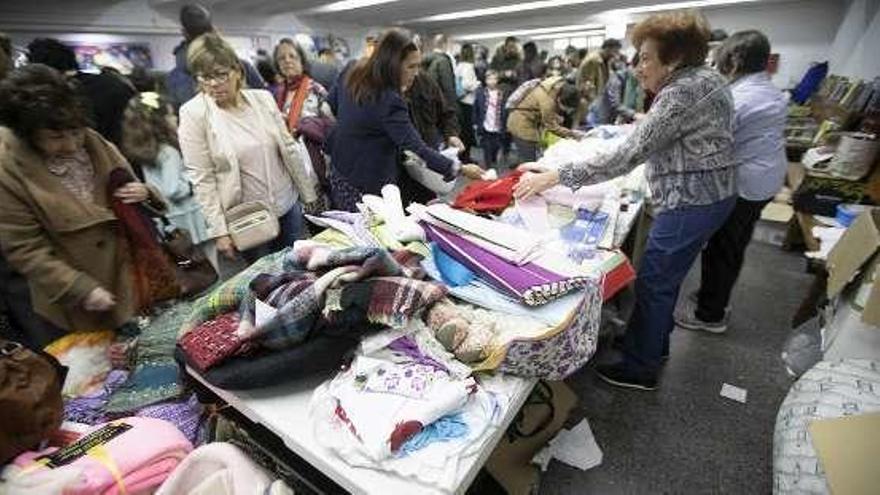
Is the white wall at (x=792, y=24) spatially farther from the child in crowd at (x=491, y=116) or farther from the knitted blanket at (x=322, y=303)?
the knitted blanket at (x=322, y=303)

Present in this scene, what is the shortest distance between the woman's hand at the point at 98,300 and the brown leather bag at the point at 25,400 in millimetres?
346

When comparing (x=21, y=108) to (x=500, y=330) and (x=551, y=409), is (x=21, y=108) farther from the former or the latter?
(x=551, y=409)

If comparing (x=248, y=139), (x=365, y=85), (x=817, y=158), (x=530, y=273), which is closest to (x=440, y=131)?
(x=365, y=85)

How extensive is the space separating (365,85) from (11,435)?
1.56 metres

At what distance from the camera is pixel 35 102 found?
1.17 m

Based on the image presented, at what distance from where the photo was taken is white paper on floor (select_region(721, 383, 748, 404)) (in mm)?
1916

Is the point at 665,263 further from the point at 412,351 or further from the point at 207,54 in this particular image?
the point at 207,54

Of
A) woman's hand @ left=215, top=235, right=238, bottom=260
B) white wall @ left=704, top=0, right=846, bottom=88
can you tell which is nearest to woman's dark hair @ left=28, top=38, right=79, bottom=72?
woman's hand @ left=215, top=235, right=238, bottom=260

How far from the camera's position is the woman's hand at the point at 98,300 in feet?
4.33

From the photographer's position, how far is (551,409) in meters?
1.47

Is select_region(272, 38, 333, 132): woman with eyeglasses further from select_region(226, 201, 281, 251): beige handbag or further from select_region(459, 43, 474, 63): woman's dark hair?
select_region(459, 43, 474, 63): woman's dark hair

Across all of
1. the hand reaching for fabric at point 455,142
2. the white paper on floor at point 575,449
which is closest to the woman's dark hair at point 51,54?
the hand reaching for fabric at point 455,142

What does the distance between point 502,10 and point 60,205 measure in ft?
36.0

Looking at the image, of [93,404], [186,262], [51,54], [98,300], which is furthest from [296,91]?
[93,404]
